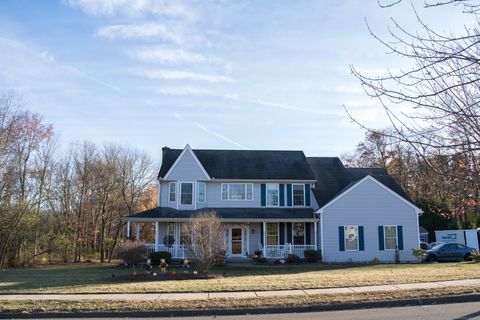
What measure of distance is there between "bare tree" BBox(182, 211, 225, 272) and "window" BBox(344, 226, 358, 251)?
1118cm

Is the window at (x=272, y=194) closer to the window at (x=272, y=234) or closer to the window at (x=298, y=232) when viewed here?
the window at (x=272, y=234)

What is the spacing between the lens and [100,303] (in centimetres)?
1159

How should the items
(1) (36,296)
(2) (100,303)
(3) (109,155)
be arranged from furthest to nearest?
(3) (109,155)
(1) (36,296)
(2) (100,303)

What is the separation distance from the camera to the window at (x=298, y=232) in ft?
96.8

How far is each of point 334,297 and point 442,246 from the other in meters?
20.7

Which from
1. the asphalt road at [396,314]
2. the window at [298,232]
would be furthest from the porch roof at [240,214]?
the asphalt road at [396,314]

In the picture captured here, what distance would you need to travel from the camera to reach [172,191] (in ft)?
98.9

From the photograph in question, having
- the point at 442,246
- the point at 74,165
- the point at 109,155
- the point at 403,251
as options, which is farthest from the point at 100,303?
the point at 109,155

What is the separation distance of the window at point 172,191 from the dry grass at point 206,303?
714 inches

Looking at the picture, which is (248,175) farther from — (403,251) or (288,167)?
(403,251)

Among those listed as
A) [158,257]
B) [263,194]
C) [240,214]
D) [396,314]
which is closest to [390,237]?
[263,194]

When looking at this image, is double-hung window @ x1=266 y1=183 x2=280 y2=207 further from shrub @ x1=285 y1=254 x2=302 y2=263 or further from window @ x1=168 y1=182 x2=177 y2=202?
window @ x1=168 y1=182 x2=177 y2=202

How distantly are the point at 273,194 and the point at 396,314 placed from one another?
66.9 feet

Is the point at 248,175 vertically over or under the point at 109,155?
under
